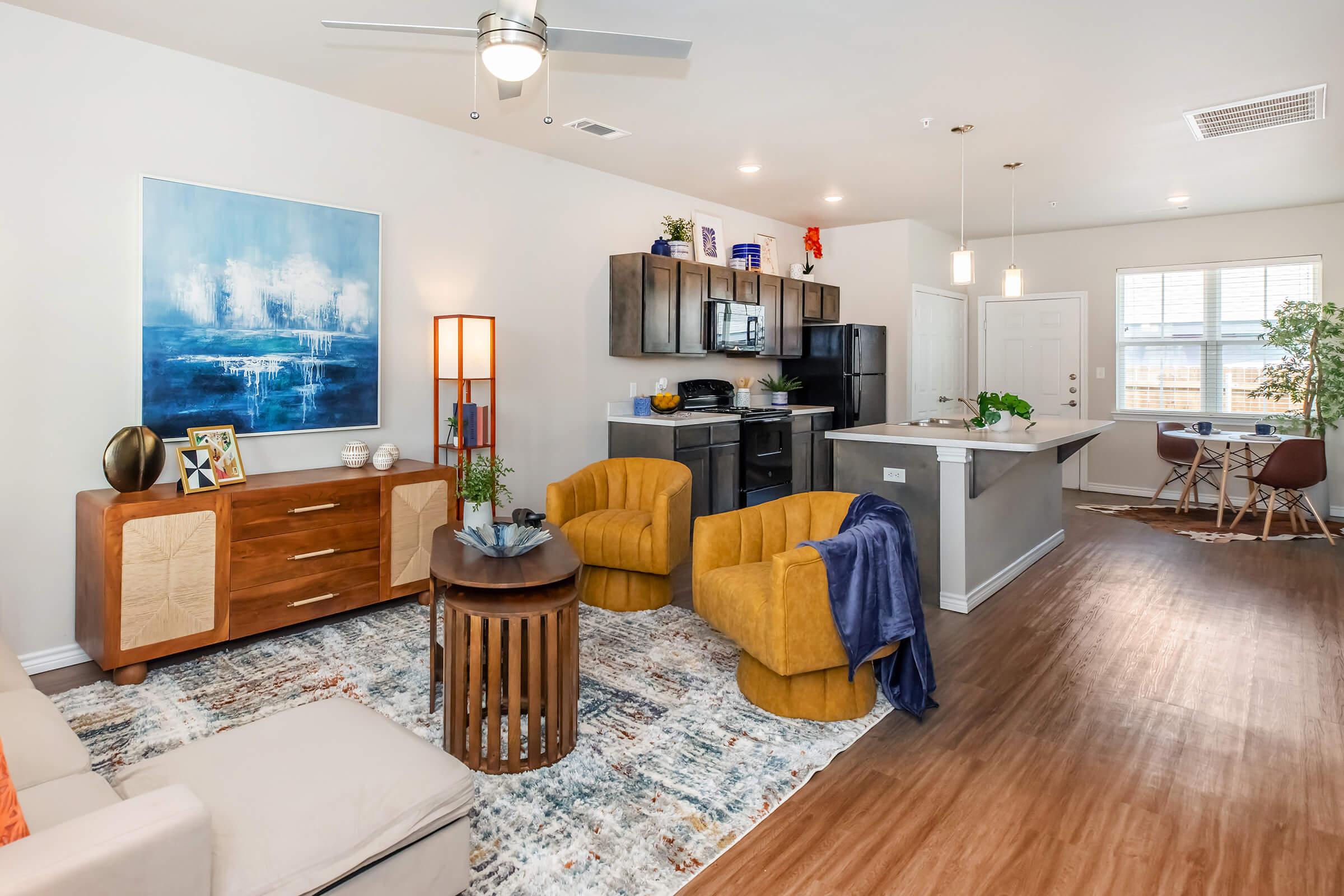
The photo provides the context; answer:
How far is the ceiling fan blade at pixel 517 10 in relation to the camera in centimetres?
230

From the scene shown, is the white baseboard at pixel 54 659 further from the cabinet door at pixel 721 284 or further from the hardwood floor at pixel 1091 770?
the cabinet door at pixel 721 284

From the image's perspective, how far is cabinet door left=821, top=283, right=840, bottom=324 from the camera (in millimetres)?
7121

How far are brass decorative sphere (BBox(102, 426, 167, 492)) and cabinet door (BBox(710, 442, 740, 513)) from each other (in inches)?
125

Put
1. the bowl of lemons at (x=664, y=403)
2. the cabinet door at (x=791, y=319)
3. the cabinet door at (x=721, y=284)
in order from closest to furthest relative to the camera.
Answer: the bowl of lemons at (x=664, y=403) → the cabinet door at (x=721, y=284) → the cabinet door at (x=791, y=319)

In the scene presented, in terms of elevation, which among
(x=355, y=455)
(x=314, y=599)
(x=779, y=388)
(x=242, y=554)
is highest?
(x=779, y=388)

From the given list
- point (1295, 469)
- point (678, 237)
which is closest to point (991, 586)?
point (1295, 469)

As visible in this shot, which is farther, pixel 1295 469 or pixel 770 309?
pixel 770 309

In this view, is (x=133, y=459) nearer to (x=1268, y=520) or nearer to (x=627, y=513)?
(x=627, y=513)

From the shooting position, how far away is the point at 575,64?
3516 mm

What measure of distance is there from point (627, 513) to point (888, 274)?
438 centimetres

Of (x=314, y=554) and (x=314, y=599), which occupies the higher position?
(x=314, y=554)

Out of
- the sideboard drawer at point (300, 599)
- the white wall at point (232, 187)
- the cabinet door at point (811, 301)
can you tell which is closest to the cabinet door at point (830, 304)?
the cabinet door at point (811, 301)

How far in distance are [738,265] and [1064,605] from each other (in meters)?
3.71

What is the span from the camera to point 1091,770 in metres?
2.42
